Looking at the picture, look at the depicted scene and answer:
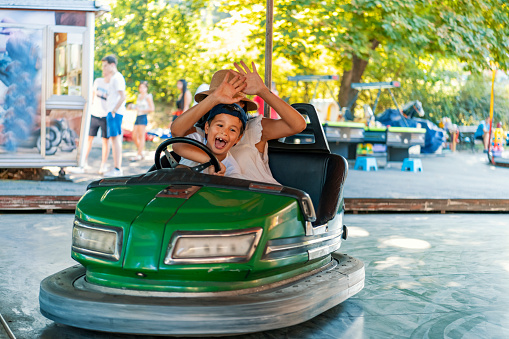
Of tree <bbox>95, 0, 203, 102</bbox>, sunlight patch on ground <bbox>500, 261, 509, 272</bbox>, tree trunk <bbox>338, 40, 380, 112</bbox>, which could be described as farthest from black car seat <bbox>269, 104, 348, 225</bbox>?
tree <bbox>95, 0, 203, 102</bbox>

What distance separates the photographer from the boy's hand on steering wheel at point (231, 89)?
107 inches

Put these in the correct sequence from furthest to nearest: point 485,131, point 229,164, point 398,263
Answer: point 485,131 → point 398,263 → point 229,164

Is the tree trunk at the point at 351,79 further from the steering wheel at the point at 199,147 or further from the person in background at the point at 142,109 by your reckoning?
the steering wheel at the point at 199,147

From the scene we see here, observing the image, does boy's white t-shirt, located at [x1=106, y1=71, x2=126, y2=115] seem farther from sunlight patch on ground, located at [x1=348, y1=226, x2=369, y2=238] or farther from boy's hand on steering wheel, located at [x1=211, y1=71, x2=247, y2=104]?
boy's hand on steering wheel, located at [x1=211, y1=71, x2=247, y2=104]

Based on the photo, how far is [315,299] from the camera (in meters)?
2.36

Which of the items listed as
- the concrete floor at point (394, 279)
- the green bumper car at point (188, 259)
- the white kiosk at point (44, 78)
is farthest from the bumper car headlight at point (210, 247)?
the white kiosk at point (44, 78)

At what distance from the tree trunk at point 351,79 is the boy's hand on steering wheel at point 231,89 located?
10603 millimetres

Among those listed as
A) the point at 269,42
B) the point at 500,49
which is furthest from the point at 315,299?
the point at 500,49

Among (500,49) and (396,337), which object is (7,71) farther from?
(500,49)

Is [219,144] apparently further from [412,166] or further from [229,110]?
[412,166]

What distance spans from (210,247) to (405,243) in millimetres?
2558

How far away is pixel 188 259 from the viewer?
210 centimetres

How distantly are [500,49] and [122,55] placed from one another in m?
11.4

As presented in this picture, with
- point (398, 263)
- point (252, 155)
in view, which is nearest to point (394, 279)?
point (398, 263)
